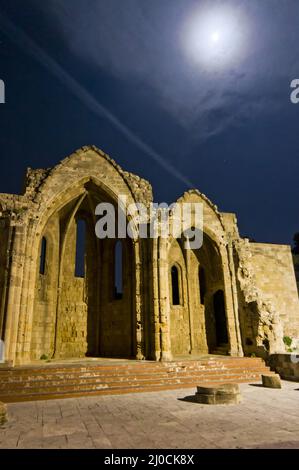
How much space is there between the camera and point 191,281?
685 inches

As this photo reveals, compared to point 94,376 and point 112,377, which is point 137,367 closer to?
point 112,377

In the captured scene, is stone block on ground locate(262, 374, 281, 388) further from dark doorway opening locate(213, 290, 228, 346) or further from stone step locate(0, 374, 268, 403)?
dark doorway opening locate(213, 290, 228, 346)

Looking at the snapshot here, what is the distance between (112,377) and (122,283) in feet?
21.6

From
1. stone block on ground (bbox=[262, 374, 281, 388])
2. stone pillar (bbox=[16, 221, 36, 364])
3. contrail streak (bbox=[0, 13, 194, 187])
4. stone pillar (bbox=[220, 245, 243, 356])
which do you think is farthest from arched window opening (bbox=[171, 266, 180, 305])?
contrail streak (bbox=[0, 13, 194, 187])

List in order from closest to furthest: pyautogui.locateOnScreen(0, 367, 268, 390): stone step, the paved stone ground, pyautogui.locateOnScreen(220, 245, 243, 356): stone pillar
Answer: the paved stone ground < pyautogui.locateOnScreen(0, 367, 268, 390): stone step < pyautogui.locateOnScreen(220, 245, 243, 356): stone pillar

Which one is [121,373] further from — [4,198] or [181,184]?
[181,184]

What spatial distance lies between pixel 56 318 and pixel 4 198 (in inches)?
256

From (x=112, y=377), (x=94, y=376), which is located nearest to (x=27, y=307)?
(x=94, y=376)

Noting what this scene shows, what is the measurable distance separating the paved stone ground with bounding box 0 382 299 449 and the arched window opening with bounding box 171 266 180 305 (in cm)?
961

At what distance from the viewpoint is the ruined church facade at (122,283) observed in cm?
1183

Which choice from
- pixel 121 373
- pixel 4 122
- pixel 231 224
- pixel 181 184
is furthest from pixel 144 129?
pixel 121 373

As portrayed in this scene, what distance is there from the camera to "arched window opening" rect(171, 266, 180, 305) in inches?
683

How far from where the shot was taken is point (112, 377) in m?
9.09

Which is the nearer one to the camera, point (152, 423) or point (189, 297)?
point (152, 423)
